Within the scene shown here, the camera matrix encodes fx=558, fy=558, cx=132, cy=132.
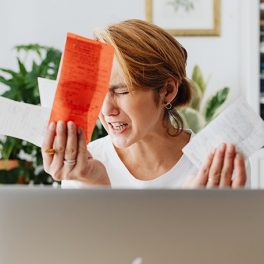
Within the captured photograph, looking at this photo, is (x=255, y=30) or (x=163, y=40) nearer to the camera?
(x=163, y=40)

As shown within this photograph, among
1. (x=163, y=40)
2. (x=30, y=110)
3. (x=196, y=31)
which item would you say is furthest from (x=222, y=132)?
(x=196, y=31)

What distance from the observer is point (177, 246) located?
1.88 ft

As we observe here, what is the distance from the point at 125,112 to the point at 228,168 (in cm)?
32

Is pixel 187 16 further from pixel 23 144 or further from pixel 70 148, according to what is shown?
pixel 70 148

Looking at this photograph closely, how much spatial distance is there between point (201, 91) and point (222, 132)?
176 centimetres

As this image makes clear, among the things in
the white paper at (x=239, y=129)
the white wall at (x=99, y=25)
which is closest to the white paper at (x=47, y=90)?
the white paper at (x=239, y=129)

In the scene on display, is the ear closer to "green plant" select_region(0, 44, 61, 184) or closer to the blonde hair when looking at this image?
the blonde hair

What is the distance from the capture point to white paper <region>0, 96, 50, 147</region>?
1102 mm

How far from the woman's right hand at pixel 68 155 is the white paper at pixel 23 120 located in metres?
0.04

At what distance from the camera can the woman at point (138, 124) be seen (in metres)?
1.17

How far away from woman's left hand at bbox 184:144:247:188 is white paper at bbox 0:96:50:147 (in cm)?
34

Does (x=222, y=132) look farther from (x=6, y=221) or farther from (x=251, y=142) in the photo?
(x=6, y=221)

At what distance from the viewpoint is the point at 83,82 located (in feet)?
3.62

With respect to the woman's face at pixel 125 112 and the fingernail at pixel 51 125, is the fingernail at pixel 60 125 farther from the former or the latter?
the woman's face at pixel 125 112
